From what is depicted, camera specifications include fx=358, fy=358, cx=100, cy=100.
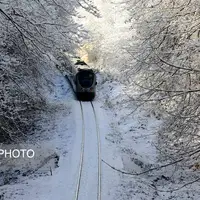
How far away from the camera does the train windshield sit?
26.4 metres

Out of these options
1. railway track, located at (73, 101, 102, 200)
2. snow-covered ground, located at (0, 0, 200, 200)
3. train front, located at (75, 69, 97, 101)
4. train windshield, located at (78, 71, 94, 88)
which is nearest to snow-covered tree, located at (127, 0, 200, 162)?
snow-covered ground, located at (0, 0, 200, 200)

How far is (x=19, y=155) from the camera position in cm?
1549

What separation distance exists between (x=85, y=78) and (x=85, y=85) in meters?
0.69

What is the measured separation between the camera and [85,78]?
2672 centimetres

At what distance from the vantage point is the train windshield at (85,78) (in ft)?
86.7

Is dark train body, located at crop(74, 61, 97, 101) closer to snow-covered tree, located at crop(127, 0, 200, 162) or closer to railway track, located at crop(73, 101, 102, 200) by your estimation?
railway track, located at crop(73, 101, 102, 200)

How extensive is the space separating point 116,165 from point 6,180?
4.57m

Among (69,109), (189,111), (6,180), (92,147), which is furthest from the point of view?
(69,109)

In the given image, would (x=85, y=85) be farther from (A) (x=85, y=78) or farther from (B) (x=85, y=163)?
(B) (x=85, y=163)

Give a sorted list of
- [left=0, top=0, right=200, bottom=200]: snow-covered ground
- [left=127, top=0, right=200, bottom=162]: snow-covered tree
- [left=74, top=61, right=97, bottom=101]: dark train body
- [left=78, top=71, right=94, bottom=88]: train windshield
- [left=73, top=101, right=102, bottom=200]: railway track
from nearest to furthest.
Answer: [left=127, top=0, right=200, bottom=162]: snow-covered tree → [left=73, top=101, right=102, bottom=200]: railway track → [left=0, top=0, right=200, bottom=200]: snow-covered ground → [left=74, top=61, right=97, bottom=101]: dark train body → [left=78, top=71, right=94, bottom=88]: train windshield

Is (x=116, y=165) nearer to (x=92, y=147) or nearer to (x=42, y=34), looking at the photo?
(x=92, y=147)

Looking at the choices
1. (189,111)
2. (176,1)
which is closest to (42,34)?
(176,1)

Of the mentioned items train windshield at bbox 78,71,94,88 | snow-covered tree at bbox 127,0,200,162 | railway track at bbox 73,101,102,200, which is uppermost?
train windshield at bbox 78,71,94,88

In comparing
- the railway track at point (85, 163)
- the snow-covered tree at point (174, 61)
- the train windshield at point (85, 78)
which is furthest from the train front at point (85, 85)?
the snow-covered tree at point (174, 61)
